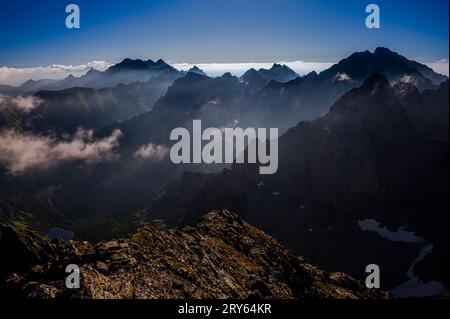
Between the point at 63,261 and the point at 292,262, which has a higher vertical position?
the point at 63,261

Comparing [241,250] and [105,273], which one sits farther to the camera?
[241,250]
